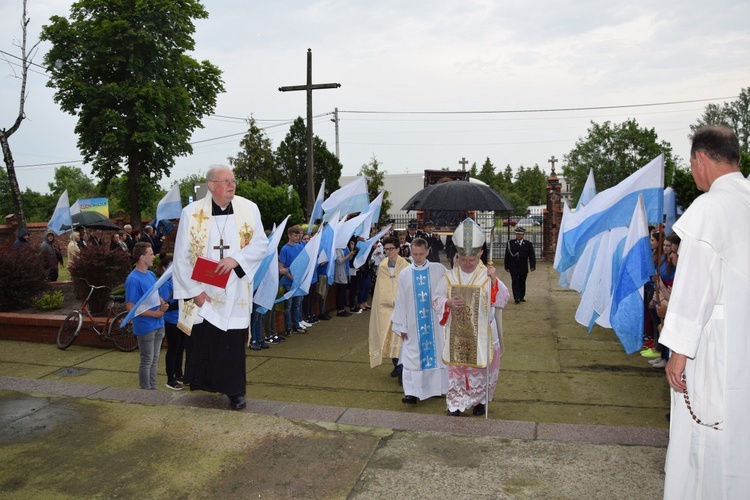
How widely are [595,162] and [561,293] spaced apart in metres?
43.4

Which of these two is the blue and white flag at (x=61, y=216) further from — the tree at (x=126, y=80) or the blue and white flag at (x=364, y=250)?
the tree at (x=126, y=80)

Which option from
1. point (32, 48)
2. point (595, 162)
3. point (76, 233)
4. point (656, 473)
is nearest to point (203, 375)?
point (656, 473)

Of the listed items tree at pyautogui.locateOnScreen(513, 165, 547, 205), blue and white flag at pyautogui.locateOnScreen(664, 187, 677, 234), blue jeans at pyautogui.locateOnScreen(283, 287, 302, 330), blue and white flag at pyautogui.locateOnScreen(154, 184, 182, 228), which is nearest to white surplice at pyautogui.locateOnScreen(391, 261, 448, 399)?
blue jeans at pyautogui.locateOnScreen(283, 287, 302, 330)

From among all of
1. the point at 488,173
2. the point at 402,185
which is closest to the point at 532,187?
the point at 488,173

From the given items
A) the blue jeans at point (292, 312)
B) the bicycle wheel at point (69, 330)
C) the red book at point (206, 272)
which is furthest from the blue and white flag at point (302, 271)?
the red book at point (206, 272)

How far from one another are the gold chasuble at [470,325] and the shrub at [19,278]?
25.8ft

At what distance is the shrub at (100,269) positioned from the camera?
10.6 m

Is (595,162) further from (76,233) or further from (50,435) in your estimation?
(50,435)

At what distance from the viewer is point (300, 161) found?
2812 centimetres

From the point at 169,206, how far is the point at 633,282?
8.84 meters

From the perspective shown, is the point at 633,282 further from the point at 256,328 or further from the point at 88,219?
the point at 88,219

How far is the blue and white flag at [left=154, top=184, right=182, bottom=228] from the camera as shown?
39.9 ft

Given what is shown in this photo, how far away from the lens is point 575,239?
7.82 m

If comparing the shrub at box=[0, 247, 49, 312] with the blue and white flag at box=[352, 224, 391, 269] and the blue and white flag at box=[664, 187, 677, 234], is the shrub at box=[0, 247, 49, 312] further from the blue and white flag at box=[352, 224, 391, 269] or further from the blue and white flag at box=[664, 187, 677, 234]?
the blue and white flag at box=[664, 187, 677, 234]
